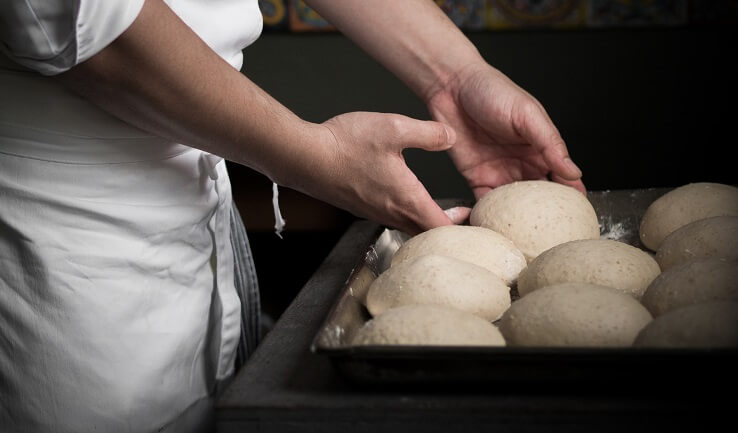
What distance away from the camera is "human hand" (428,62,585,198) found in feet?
4.16

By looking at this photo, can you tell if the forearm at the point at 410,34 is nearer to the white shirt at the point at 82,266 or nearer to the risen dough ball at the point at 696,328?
the white shirt at the point at 82,266

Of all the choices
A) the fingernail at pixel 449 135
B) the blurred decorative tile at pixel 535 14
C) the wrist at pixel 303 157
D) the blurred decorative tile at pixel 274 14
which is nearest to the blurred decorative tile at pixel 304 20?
the blurred decorative tile at pixel 274 14

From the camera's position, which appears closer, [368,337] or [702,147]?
[368,337]

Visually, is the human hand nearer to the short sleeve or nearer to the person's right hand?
the person's right hand

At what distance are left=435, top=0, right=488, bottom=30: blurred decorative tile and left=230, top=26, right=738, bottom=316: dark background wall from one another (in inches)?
3.1

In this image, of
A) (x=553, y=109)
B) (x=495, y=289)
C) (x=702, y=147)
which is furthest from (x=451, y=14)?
(x=495, y=289)

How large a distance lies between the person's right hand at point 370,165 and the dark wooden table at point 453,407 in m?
0.36

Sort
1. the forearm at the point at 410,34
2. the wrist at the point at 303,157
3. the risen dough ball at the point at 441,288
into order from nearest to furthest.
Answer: the risen dough ball at the point at 441,288, the wrist at the point at 303,157, the forearm at the point at 410,34

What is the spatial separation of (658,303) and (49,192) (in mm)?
738

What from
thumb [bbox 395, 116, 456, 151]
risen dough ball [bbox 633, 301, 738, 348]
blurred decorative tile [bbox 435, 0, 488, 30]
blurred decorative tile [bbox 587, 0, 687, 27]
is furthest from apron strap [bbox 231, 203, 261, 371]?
blurred decorative tile [bbox 587, 0, 687, 27]

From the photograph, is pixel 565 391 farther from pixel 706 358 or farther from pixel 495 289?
pixel 495 289

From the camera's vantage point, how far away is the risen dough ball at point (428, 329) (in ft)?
2.29

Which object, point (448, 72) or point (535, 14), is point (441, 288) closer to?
point (448, 72)

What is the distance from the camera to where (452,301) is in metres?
0.85
